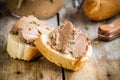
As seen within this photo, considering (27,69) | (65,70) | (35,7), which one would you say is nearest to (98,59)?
(65,70)

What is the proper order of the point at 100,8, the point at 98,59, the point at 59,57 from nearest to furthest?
1. the point at 59,57
2. the point at 98,59
3. the point at 100,8

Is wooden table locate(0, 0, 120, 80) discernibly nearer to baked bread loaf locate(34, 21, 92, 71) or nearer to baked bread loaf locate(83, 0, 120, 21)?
baked bread loaf locate(34, 21, 92, 71)

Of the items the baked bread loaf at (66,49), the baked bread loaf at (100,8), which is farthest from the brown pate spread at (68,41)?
the baked bread loaf at (100,8)

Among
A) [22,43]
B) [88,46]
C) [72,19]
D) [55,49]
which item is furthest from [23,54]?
[72,19]

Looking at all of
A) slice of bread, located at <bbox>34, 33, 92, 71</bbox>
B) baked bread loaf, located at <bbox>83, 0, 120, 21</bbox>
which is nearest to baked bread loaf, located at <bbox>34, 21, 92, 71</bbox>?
slice of bread, located at <bbox>34, 33, 92, 71</bbox>

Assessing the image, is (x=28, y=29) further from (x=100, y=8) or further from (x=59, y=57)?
(x=100, y=8)

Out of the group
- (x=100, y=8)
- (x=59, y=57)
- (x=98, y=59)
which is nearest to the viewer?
(x=59, y=57)
